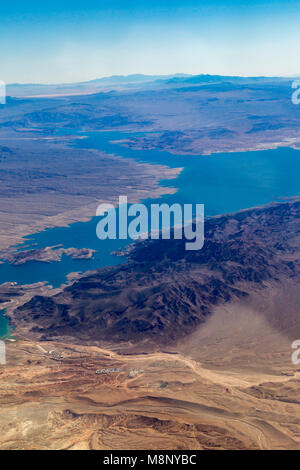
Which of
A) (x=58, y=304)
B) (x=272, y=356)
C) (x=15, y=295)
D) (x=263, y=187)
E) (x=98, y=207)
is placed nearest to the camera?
(x=272, y=356)

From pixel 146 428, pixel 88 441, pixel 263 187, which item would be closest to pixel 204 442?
pixel 146 428

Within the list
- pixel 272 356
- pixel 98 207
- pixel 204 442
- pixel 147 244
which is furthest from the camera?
pixel 98 207

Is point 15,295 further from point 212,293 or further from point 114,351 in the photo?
point 212,293

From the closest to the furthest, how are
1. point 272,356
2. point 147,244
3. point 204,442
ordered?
point 204,442, point 272,356, point 147,244

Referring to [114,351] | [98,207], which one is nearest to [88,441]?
[114,351]

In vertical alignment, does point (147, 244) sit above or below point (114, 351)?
above

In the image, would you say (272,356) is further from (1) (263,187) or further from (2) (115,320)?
(1) (263,187)

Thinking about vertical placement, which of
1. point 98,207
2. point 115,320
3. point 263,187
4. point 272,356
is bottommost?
point 272,356

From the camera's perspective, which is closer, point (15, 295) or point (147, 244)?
point (15, 295)

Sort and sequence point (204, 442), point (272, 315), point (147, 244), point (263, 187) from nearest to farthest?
point (204, 442), point (272, 315), point (147, 244), point (263, 187)
